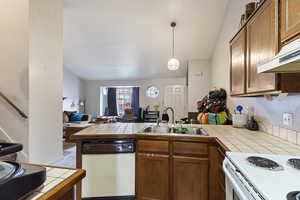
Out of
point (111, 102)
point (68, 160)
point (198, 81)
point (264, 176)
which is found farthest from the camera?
point (111, 102)

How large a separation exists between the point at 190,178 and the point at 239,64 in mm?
1330

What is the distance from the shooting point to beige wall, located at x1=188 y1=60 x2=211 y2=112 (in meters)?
5.09

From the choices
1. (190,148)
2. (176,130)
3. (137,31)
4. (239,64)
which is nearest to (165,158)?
(190,148)

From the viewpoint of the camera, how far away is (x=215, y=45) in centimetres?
443

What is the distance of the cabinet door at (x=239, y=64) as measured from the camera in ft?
5.29

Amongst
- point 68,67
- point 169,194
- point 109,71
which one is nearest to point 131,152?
point 169,194

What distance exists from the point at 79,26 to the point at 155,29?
192 cm

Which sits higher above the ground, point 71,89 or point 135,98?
point 71,89

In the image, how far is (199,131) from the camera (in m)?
2.12

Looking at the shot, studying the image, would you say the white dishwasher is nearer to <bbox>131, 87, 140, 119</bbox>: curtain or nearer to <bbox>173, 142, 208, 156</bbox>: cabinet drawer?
<bbox>173, 142, 208, 156</bbox>: cabinet drawer

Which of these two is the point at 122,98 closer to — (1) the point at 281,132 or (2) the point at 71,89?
(2) the point at 71,89

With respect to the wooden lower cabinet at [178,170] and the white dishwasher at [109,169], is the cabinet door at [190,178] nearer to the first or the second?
the wooden lower cabinet at [178,170]

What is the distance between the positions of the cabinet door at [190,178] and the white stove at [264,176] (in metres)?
0.56

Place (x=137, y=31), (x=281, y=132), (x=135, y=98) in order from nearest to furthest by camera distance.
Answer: (x=281, y=132) < (x=137, y=31) < (x=135, y=98)
